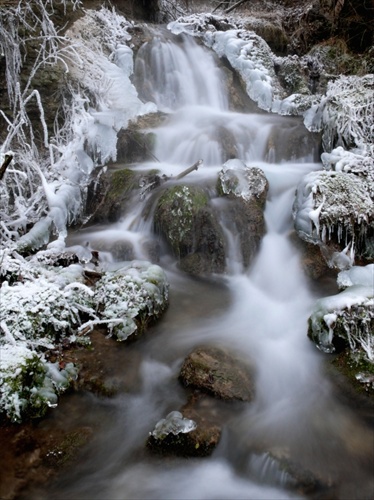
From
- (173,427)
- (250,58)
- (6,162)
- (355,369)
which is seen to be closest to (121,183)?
(6,162)

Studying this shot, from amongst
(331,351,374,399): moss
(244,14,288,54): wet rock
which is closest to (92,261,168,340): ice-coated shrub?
(331,351,374,399): moss

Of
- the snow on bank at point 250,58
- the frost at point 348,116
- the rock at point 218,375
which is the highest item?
the snow on bank at point 250,58

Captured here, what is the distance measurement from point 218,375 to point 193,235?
221cm

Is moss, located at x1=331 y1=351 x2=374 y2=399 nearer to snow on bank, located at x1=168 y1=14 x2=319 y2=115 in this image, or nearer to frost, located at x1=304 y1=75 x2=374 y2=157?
frost, located at x1=304 y1=75 x2=374 y2=157

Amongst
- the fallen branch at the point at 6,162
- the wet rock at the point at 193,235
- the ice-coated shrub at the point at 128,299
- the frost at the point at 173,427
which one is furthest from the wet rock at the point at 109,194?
the frost at the point at 173,427

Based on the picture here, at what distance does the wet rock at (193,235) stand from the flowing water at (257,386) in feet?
0.50

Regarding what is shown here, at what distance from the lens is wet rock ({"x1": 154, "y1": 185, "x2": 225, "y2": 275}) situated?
5.17 metres

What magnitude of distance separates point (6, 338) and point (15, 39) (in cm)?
522

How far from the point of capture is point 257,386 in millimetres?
3498

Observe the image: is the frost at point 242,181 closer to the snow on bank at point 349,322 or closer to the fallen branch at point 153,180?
the fallen branch at point 153,180

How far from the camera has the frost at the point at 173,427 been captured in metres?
2.92

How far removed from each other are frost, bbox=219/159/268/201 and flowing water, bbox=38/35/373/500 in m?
0.30

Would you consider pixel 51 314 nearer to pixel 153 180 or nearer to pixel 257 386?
pixel 257 386

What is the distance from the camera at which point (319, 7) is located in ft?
34.4
